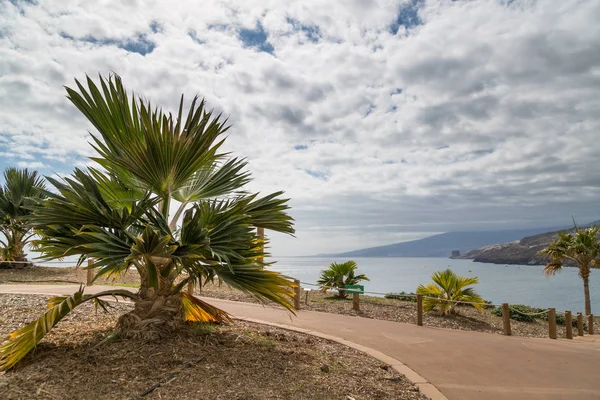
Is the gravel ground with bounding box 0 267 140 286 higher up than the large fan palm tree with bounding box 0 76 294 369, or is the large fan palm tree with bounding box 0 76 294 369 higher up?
the large fan palm tree with bounding box 0 76 294 369

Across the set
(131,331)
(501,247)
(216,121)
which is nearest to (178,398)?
(131,331)

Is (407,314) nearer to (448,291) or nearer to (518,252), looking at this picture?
(448,291)

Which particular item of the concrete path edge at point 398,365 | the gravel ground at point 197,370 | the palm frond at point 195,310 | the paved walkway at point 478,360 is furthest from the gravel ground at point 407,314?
the gravel ground at point 197,370

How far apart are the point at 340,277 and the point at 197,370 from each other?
966 cm

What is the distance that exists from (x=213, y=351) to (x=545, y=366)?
4.46 metres

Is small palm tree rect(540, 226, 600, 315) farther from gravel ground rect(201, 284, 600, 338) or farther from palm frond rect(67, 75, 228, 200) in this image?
palm frond rect(67, 75, 228, 200)

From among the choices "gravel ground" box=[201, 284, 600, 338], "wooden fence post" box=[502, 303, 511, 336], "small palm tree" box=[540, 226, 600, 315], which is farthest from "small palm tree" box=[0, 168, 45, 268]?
"small palm tree" box=[540, 226, 600, 315]

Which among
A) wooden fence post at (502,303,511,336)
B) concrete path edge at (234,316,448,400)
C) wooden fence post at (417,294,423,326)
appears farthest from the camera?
wooden fence post at (417,294,423,326)

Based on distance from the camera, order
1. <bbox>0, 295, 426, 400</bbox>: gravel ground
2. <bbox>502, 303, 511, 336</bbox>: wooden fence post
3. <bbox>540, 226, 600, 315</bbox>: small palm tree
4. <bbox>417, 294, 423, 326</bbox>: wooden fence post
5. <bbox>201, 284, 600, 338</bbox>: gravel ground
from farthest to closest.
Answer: <bbox>540, 226, 600, 315</bbox>: small palm tree < <bbox>201, 284, 600, 338</bbox>: gravel ground < <bbox>417, 294, 423, 326</bbox>: wooden fence post < <bbox>502, 303, 511, 336</bbox>: wooden fence post < <bbox>0, 295, 426, 400</bbox>: gravel ground

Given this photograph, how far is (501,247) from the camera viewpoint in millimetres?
85250

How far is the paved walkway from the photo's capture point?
434 centimetres

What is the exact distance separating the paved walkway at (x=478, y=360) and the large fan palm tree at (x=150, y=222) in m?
2.19

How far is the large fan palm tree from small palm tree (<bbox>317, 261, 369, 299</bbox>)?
8.38 m

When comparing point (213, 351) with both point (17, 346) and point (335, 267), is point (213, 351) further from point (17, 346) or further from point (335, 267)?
point (335, 267)
